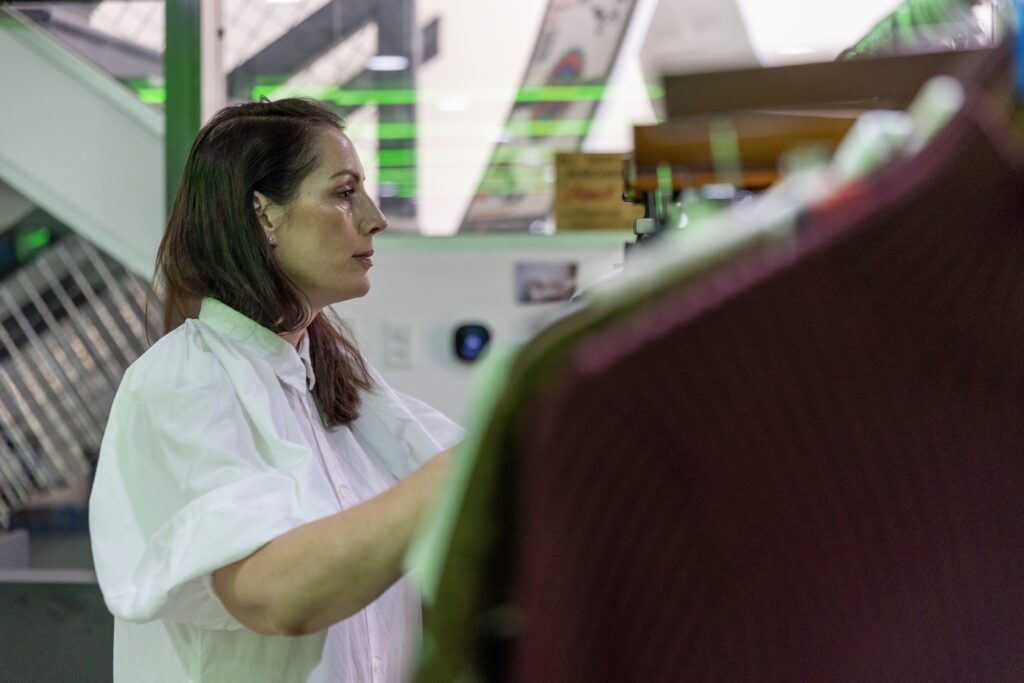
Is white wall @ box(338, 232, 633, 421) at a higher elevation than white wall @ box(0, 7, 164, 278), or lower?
lower

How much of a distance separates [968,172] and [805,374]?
0.24 ft

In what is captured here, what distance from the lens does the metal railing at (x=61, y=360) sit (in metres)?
3.12

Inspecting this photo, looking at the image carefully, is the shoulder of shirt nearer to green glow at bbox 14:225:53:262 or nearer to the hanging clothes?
the hanging clothes

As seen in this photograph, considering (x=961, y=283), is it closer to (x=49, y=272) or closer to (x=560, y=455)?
(x=560, y=455)

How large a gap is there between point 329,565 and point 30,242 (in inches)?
114

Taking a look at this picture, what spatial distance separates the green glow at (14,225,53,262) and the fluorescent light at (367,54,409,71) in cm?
105

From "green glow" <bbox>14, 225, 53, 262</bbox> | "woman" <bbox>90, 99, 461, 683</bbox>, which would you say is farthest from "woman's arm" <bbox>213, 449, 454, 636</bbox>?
"green glow" <bbox>14, 225, 53, 262</bbox>

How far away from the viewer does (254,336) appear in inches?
41.8

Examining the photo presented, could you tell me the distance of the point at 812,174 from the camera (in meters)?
0.31

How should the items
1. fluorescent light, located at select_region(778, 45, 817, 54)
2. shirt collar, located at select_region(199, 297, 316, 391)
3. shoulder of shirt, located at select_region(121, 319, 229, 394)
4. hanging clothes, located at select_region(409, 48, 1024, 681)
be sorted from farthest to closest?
1. fluorescent light, located at select_region(778, 45, 817, 54)
2. shirt collar, located at select_region(199, 297, 316, 391)
3. shoulder of shirt, located at select_region(121, 319, 229, 394)
4. hanging clothes, located at select_region(409, 48, 1024, 681)

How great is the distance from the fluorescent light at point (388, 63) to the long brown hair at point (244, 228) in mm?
1850

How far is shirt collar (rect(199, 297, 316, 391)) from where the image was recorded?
3.45ft

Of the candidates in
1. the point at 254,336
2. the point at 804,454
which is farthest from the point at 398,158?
the point at 804,454

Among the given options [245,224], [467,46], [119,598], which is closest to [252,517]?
[119,598]
